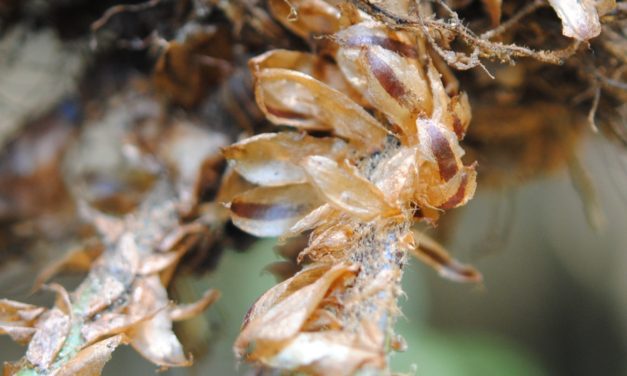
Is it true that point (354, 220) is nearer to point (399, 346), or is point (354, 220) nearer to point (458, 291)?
point (399, 346)

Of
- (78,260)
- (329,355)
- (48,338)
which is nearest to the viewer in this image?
(329,355)

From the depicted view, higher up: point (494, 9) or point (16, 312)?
point (494, 9)

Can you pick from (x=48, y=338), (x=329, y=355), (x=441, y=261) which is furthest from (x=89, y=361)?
(x=441, y=261)

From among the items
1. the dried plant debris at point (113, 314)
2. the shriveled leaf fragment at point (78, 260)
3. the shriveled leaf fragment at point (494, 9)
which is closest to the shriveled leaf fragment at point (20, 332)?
the dried plant debris at point (113, 314)

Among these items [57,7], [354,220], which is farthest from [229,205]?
[57,7]

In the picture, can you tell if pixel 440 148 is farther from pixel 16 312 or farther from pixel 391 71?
pixel 16 312

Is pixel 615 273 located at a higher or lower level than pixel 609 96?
lower

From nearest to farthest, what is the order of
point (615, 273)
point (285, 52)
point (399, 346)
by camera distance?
point (399, 346), point (285, 52), point (615, 273)
